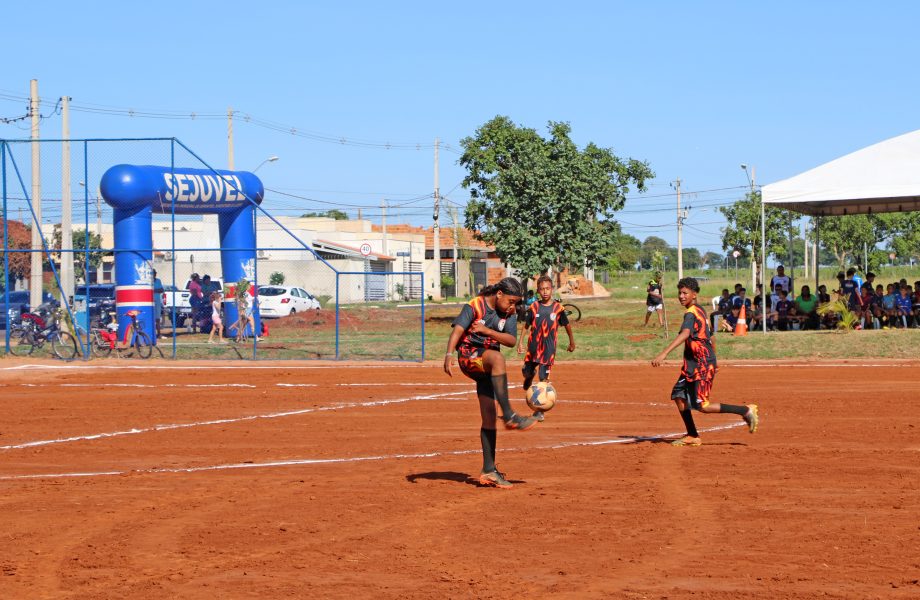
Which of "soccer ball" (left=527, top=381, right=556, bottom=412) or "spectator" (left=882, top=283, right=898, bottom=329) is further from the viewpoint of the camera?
"spectator" (left=882, top=283, right=898, bottom=329)

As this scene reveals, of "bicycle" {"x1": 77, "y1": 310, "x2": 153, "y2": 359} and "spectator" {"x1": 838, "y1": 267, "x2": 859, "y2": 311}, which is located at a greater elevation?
"spectator" {"x1": 838, "y1": 267, "x2": 859, "y2": 311}

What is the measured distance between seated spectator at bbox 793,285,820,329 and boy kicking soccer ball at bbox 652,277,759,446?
17334 millimetres

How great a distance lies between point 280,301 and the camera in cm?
4172

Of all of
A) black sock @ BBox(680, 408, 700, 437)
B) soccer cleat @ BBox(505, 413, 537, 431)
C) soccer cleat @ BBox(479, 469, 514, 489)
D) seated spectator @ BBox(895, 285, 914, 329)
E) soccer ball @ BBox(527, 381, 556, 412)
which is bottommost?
soccer cleat @ BBox(479, 469, 514, 489)

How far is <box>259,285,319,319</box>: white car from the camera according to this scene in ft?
135

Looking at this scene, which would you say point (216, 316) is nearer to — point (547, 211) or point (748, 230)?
point (547, 211)

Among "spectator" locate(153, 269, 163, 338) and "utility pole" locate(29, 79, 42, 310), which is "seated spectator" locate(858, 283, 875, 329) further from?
"utility pole" locate(29, 79, 42, 310)

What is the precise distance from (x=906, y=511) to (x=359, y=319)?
26.9m

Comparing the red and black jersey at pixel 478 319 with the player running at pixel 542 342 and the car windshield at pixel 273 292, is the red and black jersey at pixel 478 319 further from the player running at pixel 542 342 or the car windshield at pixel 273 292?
the car windshield at pixel 273 292

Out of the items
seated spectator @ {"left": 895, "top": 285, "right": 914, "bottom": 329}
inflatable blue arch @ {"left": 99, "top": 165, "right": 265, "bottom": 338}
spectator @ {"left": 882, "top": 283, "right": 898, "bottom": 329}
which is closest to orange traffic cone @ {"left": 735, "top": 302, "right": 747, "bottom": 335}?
spectator @ {"left": 882, "top": 283, "right": 898, "bottom": 329}

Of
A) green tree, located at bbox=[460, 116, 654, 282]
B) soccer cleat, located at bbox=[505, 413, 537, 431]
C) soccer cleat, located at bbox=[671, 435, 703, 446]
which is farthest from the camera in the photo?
green tree, located at bbox=[460, 116, 654, 282]

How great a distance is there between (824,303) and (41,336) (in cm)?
1949

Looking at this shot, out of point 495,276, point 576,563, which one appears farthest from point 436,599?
point 495,276

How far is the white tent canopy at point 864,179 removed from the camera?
2597 centimetres
